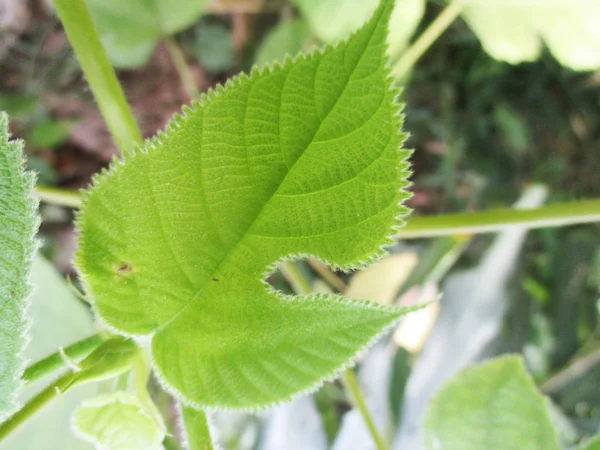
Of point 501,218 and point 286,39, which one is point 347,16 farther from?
point 501,218

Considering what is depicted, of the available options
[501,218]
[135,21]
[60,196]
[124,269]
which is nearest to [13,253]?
[124,269]

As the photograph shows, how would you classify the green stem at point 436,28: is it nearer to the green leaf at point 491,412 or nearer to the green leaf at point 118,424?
the green leaf at point 491,412

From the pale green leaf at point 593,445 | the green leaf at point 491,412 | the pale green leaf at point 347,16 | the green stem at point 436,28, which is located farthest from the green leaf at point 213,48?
the pale green leaf at point 593,445

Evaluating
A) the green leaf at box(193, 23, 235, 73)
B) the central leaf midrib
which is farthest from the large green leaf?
the green leaf at box(193, 23, 235, 73)

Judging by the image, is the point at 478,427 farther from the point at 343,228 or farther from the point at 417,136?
the point at 417,136

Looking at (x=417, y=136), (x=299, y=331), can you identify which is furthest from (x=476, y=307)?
(x=299, y=331)

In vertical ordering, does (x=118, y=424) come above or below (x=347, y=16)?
below
